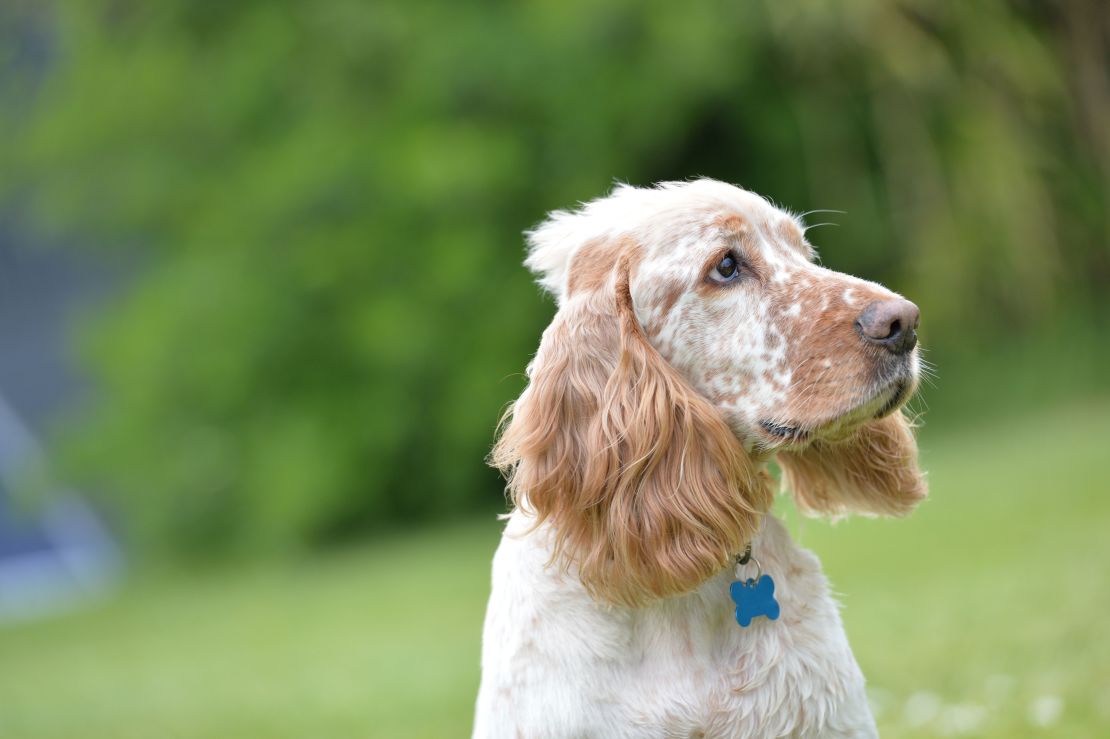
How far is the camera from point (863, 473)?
3.69 m

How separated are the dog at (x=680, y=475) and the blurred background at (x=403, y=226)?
6.91 meters

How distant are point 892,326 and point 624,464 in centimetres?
69

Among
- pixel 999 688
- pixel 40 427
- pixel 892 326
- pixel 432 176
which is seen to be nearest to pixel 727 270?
pixel 892 326

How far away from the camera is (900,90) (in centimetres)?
1320

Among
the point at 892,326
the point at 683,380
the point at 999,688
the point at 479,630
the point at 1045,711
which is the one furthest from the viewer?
the point at 479,630

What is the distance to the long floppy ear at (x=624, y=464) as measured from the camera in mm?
3145

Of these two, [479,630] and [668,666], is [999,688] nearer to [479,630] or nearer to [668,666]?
[668,666]

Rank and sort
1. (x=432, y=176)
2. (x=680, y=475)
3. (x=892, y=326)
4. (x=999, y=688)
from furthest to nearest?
(x=432, y=176) → (x=999, y=688) → (x=680, y=475) → (x=892, y=326)

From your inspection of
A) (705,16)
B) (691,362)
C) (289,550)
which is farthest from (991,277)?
(691,362)

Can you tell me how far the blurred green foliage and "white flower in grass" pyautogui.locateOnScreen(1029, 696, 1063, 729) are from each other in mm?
8438

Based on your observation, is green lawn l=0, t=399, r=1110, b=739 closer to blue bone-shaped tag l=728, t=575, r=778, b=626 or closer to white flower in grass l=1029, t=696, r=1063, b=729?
white flower in grass l=1029, t=696, r=1063, b=729

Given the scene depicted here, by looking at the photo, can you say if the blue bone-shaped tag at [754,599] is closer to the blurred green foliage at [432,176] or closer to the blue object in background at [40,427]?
the blurred green foliage at [432,176]

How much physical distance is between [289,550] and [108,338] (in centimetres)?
301

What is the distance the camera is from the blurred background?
12.6 meters
